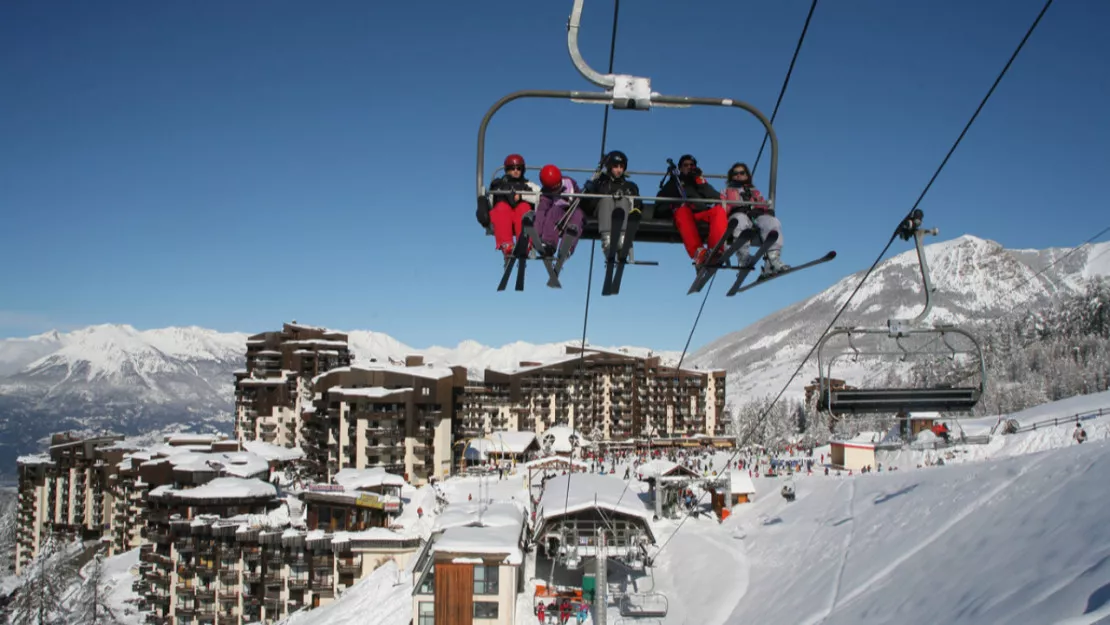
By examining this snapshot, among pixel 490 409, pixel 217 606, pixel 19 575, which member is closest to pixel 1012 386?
pixel 490 409

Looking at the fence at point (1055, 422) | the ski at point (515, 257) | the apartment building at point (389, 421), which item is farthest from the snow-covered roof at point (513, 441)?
the ski at point (515, 257)

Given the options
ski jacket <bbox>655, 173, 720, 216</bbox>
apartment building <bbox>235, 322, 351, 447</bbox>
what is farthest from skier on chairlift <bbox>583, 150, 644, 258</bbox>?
apartment building <bbox>235, 322, 351, 447</bbox>

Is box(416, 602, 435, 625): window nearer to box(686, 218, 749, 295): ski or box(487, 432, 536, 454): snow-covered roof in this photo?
box(686, 218, 749, 295): ski

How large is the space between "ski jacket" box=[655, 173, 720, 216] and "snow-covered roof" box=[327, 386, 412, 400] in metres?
64.1

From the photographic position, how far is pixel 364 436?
70.2 m

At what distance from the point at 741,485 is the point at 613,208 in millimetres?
41238

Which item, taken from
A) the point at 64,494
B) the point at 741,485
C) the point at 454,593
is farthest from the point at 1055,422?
the point at 64,494

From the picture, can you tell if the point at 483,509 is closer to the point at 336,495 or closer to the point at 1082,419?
the point at 336,495

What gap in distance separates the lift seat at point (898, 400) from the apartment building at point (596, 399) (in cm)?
8131

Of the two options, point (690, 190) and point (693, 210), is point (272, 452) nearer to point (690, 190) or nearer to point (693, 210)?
point (693, 210)

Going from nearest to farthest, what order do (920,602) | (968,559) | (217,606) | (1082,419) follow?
(920,602)
(968,559)
(1082,419)
(217,606)

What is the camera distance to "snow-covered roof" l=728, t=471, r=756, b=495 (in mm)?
45906

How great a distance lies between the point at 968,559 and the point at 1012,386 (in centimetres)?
9378

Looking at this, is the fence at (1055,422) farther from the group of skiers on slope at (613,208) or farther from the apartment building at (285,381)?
the apartment building at (285,381)
